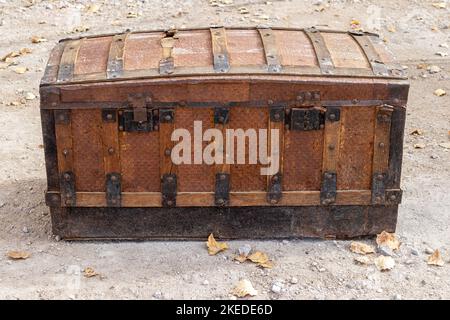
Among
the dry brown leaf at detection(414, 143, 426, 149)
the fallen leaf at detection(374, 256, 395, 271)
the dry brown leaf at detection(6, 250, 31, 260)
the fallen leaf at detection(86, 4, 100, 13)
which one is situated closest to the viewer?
the fallen leaf at detection(374, 256, 395, 271)

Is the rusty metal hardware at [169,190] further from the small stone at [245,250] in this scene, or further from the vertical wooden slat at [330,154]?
the vertical wooden slat at [330,154]

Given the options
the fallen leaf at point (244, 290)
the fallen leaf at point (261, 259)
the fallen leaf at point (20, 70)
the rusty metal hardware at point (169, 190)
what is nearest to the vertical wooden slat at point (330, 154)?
the fallen leaf at point (261, 259)

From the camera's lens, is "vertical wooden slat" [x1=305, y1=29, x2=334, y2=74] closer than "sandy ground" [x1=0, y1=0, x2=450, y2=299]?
No

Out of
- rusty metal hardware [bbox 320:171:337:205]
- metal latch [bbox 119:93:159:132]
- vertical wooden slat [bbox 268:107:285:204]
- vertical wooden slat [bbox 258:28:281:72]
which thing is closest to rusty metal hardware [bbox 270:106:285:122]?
vertical wooden slat [bbox 268:107:285:204]

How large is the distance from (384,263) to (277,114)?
1.03 meters

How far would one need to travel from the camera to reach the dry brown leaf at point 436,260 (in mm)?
4457

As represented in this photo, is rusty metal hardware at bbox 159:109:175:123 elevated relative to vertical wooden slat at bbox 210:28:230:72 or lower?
lower

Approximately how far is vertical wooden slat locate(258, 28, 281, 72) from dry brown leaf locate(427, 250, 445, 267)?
138cm

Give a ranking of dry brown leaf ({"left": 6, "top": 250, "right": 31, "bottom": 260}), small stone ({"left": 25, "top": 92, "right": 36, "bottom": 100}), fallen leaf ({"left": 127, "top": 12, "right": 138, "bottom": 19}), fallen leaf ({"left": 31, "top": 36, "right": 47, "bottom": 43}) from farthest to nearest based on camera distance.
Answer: fallen leaf ({"left": 127, "top": 12, "right": 138, "bottom": 19})
fallen leaf ({"left": 31, "top": 36, "right": 47, "bottom": 43})
small stone ({"left": 25, "top": 92, "right": 36, "bottom": 100})
dry brown leaf ({"left": 6, "top": 250, "right": 31, "bottom": 260})

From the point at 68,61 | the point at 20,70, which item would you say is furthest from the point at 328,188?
the point at 20,70

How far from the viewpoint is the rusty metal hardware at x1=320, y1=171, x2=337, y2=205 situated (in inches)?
177

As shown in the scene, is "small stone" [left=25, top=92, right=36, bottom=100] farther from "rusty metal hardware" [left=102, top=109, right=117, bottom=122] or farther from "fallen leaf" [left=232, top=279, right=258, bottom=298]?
"fallen leaf" [left=232, top=279, right=258, bottom=298]

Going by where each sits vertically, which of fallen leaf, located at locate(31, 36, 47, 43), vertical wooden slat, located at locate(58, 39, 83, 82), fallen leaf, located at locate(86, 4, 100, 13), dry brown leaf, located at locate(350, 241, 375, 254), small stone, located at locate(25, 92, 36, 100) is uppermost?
vertical wooden slat, located at locate(58, 39, 83, 82)

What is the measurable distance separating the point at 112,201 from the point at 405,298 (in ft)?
5.59
